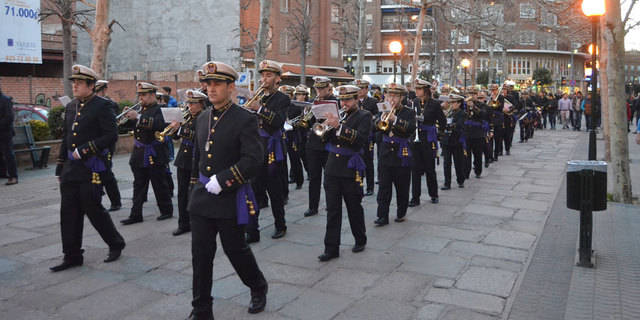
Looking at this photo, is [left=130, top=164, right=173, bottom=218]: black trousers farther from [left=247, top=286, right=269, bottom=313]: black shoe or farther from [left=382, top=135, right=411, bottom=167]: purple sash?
[left=247, top=286, right=269, bottom=313]: black shoe

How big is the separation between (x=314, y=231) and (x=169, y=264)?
2.16 meters

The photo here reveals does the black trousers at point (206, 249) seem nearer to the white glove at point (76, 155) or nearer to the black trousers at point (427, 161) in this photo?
the white glove at point (76, 155)

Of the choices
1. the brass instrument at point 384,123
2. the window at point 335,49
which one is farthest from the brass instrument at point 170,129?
the window at point 335,49

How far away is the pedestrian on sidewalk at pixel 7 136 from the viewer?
11078mm

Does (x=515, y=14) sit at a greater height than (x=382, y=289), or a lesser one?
greater

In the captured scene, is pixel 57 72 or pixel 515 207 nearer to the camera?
pixel 515 207

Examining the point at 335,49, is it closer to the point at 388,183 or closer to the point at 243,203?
the point at 388,183

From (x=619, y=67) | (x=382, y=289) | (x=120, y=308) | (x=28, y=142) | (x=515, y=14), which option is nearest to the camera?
→ (x=120, y=308)

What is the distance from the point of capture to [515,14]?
4775 cm

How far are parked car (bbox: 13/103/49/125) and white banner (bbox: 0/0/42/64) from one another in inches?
384

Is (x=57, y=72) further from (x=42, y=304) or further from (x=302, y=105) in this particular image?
(x=42, y=304)

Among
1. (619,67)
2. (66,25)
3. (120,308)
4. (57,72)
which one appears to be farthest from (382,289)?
(57,72)

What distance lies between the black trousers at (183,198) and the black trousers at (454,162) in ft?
17.9

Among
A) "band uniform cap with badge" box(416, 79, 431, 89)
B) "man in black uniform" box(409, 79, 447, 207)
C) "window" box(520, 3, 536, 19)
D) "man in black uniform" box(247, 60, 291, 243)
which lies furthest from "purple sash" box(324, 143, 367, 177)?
"window" box(520, 3, 536, 19)
